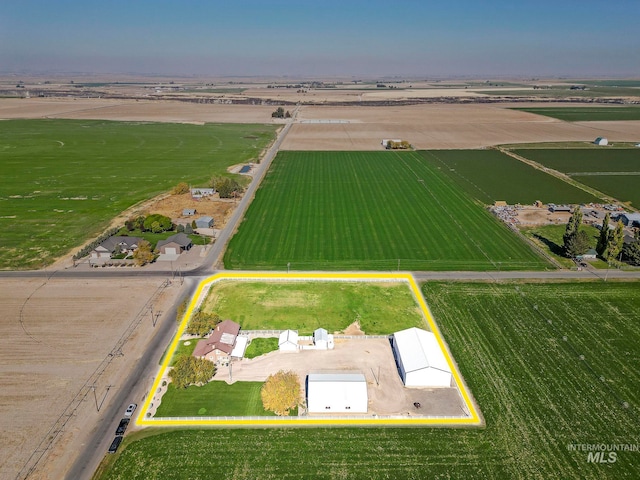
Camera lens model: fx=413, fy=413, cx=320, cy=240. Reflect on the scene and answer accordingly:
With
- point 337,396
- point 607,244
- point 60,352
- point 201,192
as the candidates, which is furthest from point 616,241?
point 201,192

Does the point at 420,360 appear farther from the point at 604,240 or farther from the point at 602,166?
the point at 602,166

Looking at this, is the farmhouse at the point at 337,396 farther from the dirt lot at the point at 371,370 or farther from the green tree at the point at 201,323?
the green tree at the point at 201,323

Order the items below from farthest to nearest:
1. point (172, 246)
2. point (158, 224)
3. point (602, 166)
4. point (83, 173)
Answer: point (602, 166) < point (83, 173) < point (158, 224) < point (172, 246)

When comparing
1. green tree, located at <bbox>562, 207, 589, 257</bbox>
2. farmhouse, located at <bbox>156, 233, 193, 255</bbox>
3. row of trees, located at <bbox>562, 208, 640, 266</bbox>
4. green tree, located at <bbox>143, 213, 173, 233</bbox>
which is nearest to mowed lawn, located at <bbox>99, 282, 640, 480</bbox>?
green tree, located at <bbox>562, 207, 589, 257</bbox>

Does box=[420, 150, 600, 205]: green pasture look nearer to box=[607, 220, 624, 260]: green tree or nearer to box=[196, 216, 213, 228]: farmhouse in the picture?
box=[607, 220, 624, 260]: green tree

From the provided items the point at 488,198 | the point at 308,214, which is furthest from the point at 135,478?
the point at 488,198
